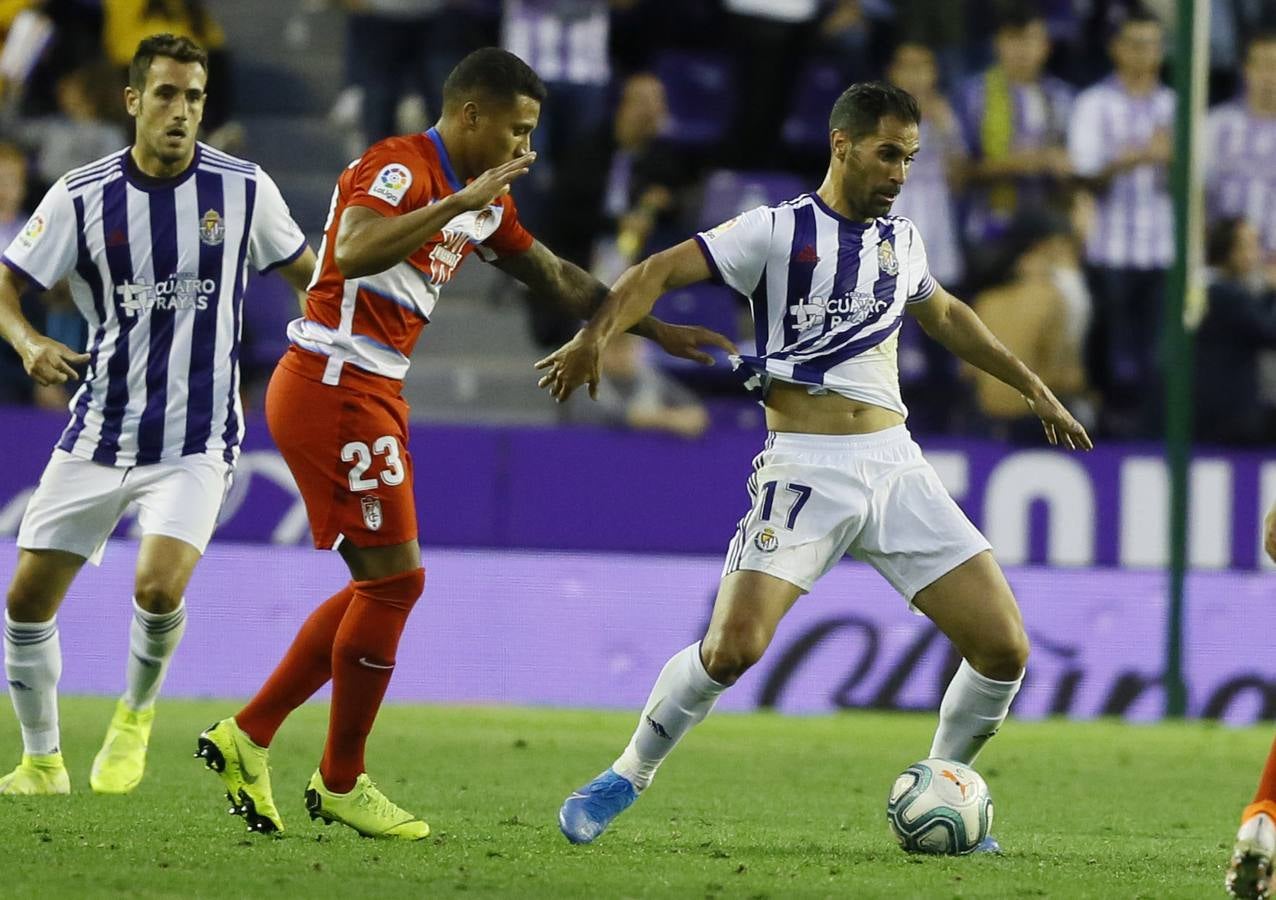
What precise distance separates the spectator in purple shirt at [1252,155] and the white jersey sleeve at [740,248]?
906 cm

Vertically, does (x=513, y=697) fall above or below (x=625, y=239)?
below

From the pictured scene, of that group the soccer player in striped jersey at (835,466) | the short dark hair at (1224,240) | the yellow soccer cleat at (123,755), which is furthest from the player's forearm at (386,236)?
the short dark hair at (1224,240)

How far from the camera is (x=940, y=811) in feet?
20.1

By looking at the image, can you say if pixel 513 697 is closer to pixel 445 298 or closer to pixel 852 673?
pixel 852 673

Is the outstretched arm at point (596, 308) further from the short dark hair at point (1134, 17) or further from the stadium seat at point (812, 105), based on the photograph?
the short dark hair at point (1134, 17)

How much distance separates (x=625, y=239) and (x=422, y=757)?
17.9ft

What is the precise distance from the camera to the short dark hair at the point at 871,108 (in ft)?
20.2

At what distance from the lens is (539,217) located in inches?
559

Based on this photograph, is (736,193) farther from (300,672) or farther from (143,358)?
(300,672)

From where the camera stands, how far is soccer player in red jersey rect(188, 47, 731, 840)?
606cm

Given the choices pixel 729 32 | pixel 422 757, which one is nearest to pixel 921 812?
pixel 422 757

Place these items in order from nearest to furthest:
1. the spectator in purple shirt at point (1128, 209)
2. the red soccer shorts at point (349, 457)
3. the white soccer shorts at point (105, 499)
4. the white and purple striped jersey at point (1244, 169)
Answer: the red soccer shorts at point (349, 457) → the white soccer shorts at point (105, 499) → the spectator in purple shirt at point (1128, 209) → the white and purple striped jersey at point (1244, 169)

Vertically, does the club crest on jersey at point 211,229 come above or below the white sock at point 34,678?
above

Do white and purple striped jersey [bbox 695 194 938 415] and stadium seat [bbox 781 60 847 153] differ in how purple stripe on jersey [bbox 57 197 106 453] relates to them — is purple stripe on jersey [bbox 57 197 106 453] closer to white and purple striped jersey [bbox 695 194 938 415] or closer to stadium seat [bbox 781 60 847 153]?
white and purple striped jersey [bbox 695 194 938 415]
